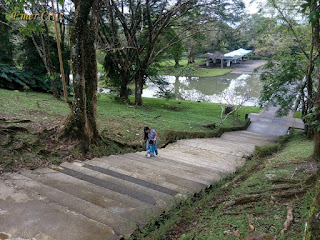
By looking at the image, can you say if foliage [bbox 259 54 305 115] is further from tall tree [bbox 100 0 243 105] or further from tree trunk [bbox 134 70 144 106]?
tree trunk [bbox 134 70 144 106]

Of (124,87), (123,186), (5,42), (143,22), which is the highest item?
(143,22)

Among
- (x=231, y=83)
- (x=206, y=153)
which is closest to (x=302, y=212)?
(x=206, y=153)

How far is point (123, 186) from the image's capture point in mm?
4602

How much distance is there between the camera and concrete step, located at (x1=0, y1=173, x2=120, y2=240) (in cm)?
307

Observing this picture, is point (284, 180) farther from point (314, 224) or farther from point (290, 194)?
point (314, 224)

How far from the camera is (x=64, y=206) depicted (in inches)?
144

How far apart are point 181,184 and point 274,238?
2249 mm

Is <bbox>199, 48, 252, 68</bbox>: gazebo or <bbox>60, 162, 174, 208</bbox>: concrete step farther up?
<bbox>199, 48, 252, 68</bbox>: gazebo

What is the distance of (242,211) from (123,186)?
1987 mm

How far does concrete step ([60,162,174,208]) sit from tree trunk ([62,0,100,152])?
1.32m

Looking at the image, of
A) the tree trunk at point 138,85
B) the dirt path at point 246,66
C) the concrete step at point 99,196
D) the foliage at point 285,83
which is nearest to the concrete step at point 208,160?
the concrete step at point 99,196

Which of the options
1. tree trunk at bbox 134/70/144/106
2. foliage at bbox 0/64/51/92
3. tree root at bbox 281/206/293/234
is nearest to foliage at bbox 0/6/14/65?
foliage at bbox 0/64/51/92

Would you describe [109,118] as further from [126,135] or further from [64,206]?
[64,206]

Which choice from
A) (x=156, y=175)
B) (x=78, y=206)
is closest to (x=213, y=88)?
(x=156, y=175)
